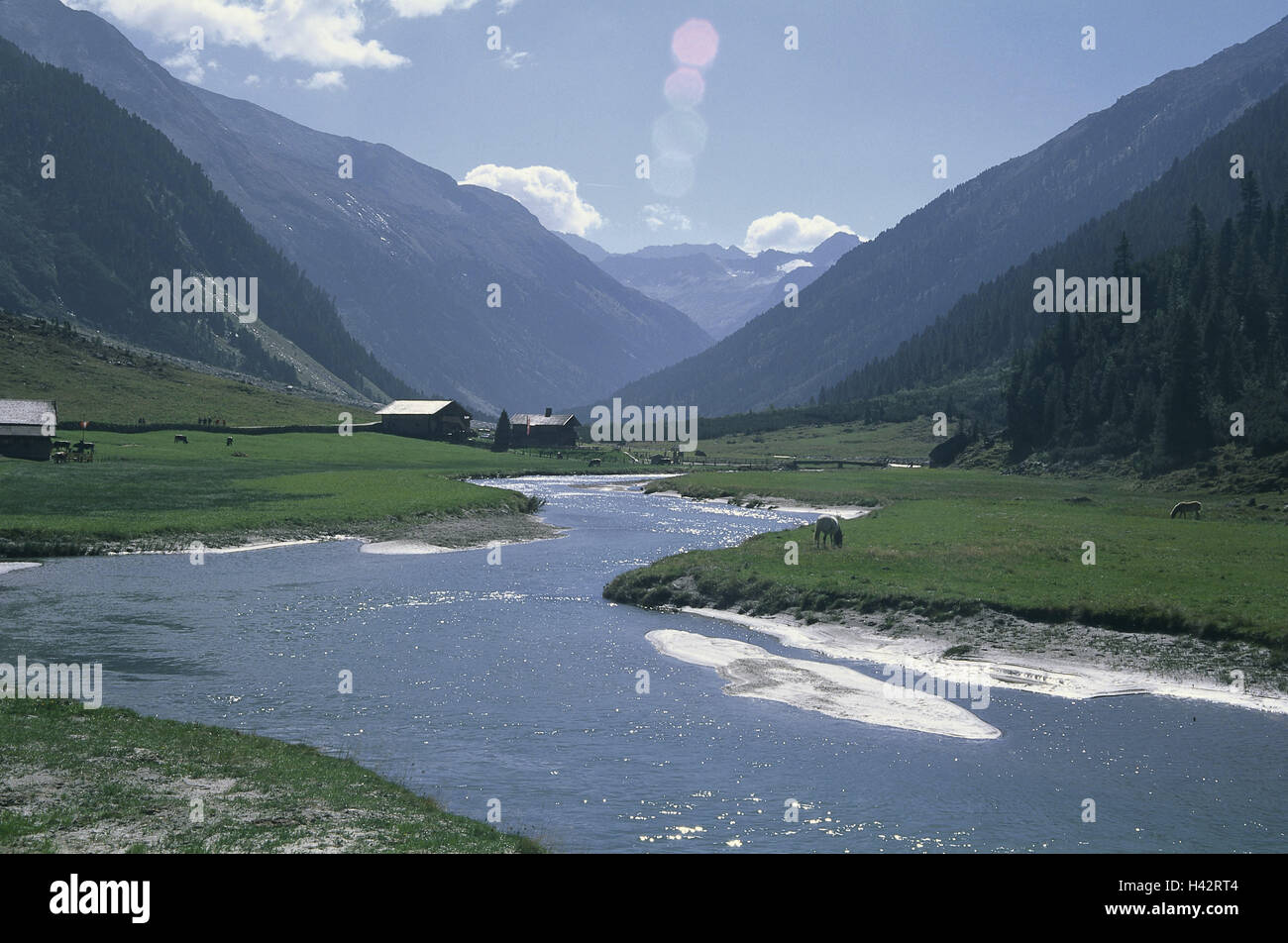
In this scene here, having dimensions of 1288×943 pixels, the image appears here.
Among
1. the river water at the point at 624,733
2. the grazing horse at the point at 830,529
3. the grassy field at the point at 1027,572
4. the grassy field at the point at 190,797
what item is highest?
the grazing horse at the point at 830,529

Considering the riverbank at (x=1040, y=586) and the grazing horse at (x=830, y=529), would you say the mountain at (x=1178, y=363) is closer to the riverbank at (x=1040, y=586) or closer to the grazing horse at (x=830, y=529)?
the riverbank at (x=1040, y=586)

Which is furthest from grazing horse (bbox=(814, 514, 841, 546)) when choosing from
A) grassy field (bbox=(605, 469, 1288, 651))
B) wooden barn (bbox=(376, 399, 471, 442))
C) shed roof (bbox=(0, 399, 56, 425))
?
Answer: wooden barn (bbox=(376, 399, 471, 442))

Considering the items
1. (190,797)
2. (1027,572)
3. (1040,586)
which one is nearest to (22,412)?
(1027,572)

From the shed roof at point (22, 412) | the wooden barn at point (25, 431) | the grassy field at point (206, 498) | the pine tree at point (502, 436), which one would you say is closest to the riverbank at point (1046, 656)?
the grassy field at point (206, 498)

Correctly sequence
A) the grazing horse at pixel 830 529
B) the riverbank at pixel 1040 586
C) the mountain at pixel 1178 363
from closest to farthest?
1. the riverbank at pixel 1040 586
2. the grazing horse at pixel 830 529
3. the mountain at pixel 1178 363
